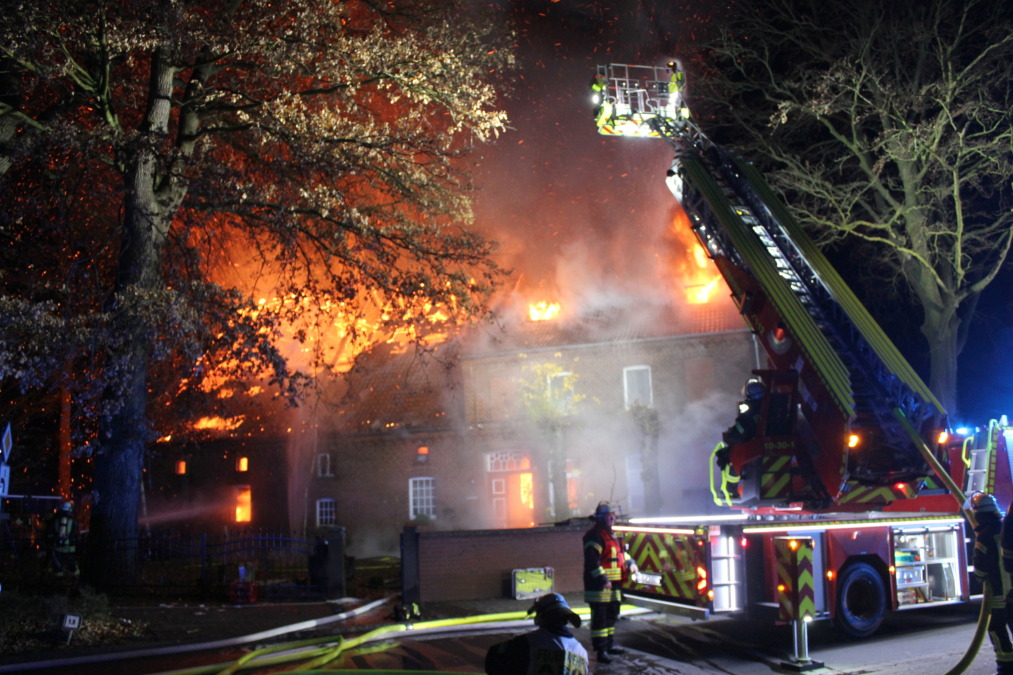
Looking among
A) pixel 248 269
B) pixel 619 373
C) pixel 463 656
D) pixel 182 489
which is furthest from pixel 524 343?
pixel 463 656

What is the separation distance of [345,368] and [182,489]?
7.63 metres

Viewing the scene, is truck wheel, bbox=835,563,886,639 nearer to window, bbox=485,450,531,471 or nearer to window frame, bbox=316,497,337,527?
window, bbox=485,450,531,471

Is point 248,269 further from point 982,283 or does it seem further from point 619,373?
point 982,283

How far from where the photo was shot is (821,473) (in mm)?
8523

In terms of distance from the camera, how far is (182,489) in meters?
30.8

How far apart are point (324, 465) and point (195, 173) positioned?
17.7 meters

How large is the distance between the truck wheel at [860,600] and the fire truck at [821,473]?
0.05 feet

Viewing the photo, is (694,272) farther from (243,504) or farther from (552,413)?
(243,504)

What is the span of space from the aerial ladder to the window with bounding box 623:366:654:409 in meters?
16.9

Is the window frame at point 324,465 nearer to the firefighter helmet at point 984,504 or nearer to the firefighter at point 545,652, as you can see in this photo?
the firefighter helmet at point 984,504

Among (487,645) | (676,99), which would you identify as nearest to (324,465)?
(676,99)

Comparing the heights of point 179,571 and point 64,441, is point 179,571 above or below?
below

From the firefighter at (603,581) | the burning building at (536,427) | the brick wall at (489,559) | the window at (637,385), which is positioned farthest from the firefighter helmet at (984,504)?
the window at (637,385)

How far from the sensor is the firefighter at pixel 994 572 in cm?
687
